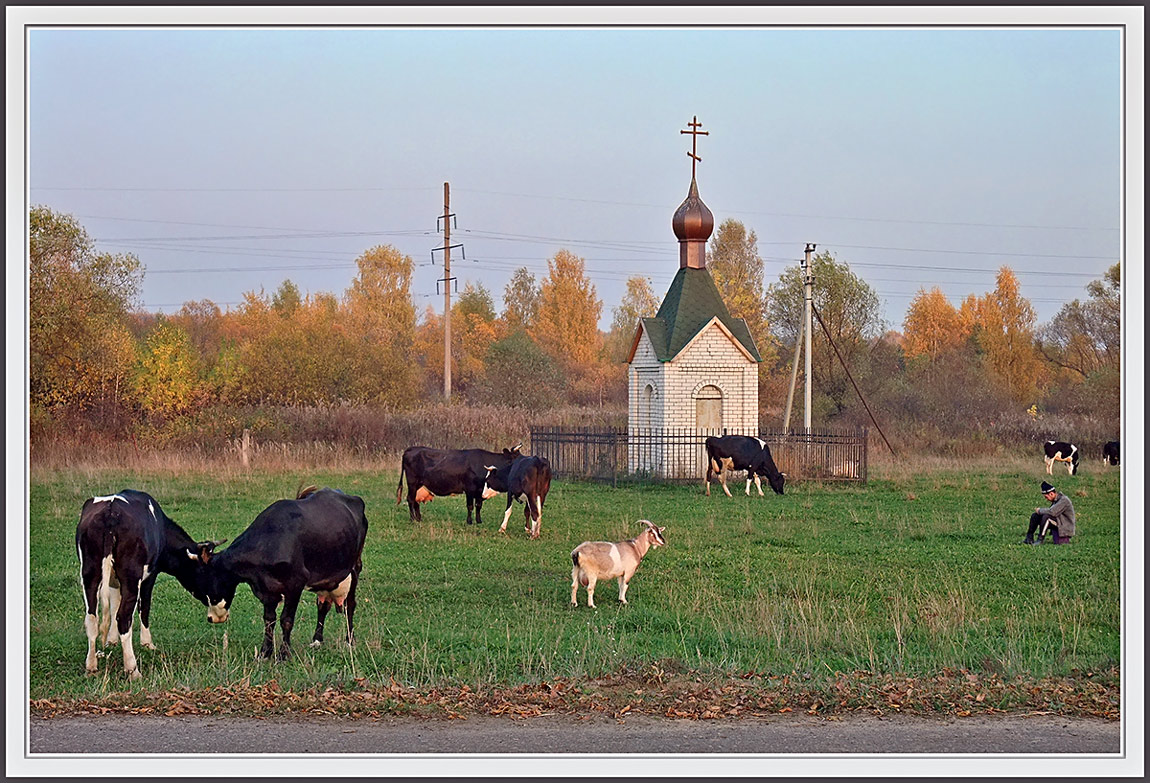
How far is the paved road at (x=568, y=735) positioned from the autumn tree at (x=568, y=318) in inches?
1706

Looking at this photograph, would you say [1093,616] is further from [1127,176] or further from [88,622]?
[88,622]

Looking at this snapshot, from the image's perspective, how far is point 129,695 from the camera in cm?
807

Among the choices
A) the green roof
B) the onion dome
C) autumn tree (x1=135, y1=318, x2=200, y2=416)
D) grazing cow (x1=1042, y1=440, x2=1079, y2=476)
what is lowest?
grazing cow (x1=1042, y1=440, x2=1079, y2=476)

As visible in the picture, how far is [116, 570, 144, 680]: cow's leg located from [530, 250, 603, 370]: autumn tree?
42423mm

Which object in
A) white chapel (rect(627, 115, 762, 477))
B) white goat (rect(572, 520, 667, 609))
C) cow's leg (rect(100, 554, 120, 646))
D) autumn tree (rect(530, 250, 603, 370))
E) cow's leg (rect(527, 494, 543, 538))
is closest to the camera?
cow's leg (rect(100, 554, 120, 646))

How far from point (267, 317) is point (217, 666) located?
34.9m

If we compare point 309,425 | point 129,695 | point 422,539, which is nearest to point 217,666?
point 129,695

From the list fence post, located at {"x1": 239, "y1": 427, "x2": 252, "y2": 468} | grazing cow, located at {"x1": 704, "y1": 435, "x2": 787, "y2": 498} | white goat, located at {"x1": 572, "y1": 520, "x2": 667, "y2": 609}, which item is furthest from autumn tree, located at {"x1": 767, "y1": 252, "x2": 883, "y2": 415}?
white goat, located at {"x1": 572, "y1": 520, "x2": 667, "y2": 609}

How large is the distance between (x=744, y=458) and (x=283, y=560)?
15921 millimetres

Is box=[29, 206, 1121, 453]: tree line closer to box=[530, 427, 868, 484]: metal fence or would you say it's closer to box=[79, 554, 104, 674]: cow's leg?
box=[530, 427, 868, 484]: metal fence

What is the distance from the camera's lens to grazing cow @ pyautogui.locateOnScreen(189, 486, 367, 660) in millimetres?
8867

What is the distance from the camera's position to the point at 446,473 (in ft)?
60.0

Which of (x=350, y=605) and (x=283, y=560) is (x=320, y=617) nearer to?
(x=350, y=605)

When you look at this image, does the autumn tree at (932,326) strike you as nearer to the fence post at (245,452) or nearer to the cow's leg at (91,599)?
the fence post at (245,452)
